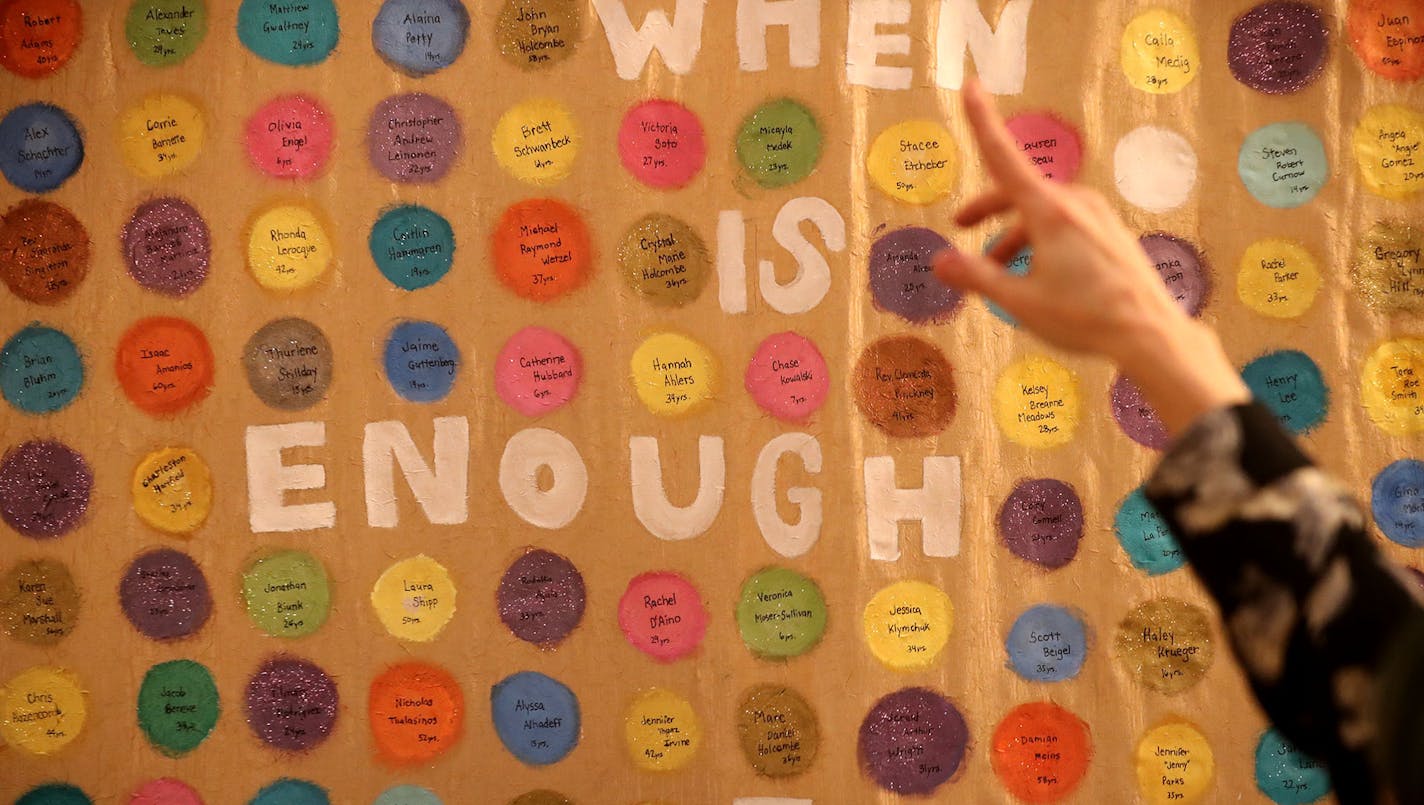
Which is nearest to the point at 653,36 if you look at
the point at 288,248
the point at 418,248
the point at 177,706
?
the point at 418,248

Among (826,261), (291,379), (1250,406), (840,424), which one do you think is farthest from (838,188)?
(1250,406)

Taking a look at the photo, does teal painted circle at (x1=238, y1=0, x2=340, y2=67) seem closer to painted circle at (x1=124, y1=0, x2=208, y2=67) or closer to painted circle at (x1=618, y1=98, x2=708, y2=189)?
painted circle at (x1=124, y1=0, x2=208, y2=67)

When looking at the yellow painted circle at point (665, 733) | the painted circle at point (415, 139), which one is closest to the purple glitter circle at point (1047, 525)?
the yellow painted circle at point (665, 733)

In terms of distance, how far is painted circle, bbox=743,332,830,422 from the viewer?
46.6 inches

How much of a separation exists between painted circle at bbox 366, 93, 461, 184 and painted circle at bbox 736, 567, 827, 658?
1.90 ft

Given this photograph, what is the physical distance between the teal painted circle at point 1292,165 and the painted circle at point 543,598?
2.77ft

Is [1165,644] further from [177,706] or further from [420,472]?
[177,706]

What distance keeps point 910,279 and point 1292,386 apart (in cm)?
41

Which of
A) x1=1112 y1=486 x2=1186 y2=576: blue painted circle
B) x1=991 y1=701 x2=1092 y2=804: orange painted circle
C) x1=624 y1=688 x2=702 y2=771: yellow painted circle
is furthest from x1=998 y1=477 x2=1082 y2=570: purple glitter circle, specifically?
x1=624 y1=688 x2=702 y2=771: yellow painted circle

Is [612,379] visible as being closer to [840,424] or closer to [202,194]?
[840,424]

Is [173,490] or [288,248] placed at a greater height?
[288,248]

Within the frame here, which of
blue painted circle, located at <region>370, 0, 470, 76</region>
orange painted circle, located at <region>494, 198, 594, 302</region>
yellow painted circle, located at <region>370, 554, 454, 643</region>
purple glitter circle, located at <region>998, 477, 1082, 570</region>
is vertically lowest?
yellow painted circle, located at <region>370, 554, 454, 643</region>

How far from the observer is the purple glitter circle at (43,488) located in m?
1.26

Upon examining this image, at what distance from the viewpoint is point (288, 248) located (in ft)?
4.08
